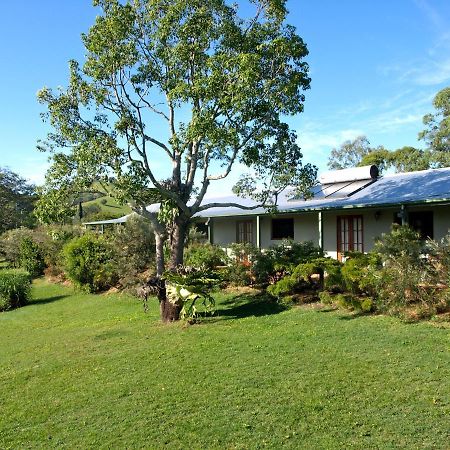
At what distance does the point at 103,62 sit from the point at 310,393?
925 centimetres

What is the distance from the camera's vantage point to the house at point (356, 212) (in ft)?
50.1

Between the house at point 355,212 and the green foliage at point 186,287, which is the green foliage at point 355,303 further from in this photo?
the house at point 355,212

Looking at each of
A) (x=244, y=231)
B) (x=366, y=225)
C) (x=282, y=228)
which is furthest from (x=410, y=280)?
(x=244, y=231)

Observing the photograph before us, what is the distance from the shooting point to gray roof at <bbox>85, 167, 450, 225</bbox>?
575 inches

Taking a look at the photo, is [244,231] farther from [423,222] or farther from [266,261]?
[423,222]

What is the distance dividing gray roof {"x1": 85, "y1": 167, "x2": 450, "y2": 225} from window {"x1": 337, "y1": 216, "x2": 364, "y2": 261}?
880 mm

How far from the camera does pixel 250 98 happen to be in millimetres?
11680

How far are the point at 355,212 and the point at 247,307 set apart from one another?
6365 millimetres

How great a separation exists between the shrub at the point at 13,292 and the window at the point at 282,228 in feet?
34.2

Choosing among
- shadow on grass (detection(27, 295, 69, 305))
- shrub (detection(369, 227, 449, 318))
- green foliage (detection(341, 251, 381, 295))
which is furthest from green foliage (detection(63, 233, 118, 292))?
shrub (detection(369, 227, 449, 318))

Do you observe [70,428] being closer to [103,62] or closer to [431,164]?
[103,62]

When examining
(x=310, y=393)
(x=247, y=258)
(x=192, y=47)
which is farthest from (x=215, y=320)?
(x=192, y=47)

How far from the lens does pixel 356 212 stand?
17625mm

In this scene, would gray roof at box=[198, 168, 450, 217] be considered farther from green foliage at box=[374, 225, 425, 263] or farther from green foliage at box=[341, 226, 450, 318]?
green foliage at box=[341, 226, 450, 318]
